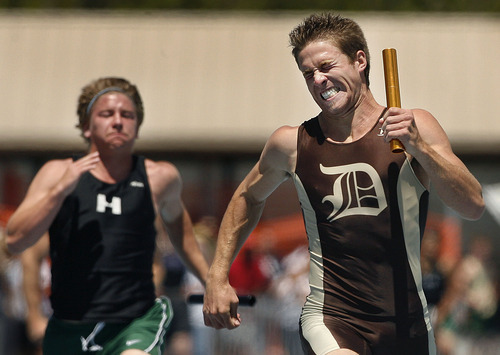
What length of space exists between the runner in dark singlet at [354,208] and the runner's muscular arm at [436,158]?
1 centimetres

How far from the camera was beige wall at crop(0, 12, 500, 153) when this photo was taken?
676 inches

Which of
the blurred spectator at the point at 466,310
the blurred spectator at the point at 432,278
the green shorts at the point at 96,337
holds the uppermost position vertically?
the green shorts at the point at 96,337

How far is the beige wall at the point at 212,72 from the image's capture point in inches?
676

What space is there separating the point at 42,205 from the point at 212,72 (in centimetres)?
1235

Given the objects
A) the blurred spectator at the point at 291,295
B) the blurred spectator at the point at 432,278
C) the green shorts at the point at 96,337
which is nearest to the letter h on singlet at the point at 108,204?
the green shorts at the point at 96,337

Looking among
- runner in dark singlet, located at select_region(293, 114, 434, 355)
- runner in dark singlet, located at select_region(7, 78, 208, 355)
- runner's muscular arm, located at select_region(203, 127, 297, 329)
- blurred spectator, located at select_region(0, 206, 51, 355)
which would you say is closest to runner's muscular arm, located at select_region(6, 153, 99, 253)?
runner in dark singlet, located at select_region(7, 78, 208, 355)

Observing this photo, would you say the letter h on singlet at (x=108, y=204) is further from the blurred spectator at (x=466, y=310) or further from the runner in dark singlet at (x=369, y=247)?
the blurred spectator at (x=466, y=310)

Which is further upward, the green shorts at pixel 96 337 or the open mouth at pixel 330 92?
the open mouth at pixel 330 92

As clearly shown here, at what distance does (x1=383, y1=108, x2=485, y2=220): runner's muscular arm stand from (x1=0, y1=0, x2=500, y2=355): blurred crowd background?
11.9 feet

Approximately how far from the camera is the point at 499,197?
16.7 metres

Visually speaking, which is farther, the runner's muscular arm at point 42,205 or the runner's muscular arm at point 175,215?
the runner's muscular arm at point 175,215

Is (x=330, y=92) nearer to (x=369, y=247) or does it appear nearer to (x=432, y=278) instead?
(x=369, y=247)

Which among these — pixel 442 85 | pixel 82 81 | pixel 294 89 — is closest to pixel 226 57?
pixel 294 89

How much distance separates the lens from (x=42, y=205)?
17.4ft
